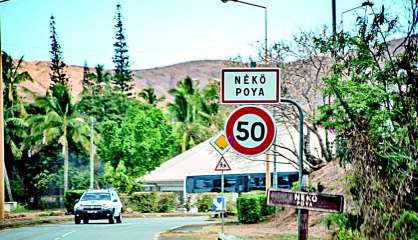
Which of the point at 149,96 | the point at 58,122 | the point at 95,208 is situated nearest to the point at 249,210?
the point at 95,208

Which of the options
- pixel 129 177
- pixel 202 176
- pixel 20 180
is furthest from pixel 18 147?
pixel 202 176

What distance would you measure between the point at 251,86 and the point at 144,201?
4835 centimetres

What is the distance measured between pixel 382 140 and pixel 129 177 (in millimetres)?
56157

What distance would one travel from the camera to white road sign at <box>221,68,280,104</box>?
10898 mm

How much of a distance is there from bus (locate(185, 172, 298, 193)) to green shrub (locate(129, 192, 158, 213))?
5.73m

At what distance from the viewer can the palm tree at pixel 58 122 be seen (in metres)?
69.9

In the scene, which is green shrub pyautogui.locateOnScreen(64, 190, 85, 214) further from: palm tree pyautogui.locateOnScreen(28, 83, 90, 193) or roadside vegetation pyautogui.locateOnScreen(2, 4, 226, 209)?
palm tree pyautogui.locateOnScreen(28, 83, 90, 193)

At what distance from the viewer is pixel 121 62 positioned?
300 ft

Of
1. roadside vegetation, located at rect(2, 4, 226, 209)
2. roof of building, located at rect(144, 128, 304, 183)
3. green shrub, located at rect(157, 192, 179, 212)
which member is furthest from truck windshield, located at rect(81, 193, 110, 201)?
roof of building, located at rect(144, 128, 304, 183)

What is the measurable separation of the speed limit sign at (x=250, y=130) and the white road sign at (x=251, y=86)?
0.57 ft

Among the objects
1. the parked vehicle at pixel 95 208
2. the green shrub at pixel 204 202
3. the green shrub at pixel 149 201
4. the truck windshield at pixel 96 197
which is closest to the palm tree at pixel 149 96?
A: the green shrub at pixel 204 202

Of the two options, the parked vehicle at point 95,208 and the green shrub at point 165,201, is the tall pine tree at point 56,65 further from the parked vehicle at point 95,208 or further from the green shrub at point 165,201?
the parked vehicle at point 95,208

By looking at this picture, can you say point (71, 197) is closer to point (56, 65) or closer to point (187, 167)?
point (187, 167)

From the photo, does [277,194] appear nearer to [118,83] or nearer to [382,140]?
[382,140]
